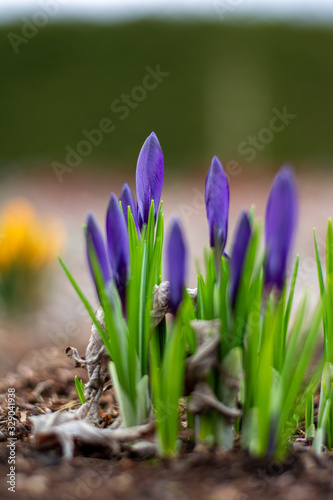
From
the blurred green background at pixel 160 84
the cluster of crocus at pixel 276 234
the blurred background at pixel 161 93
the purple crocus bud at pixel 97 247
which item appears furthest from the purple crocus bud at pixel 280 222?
the blurred green background at pixel 160 84

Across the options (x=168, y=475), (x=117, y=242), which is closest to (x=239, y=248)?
(x=117, y=242)

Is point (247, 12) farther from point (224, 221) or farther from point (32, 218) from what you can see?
point (224, 221)

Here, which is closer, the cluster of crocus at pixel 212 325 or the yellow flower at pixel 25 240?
the cluster of crocus at pixel 212 325

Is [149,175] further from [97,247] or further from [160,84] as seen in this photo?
[160,84]

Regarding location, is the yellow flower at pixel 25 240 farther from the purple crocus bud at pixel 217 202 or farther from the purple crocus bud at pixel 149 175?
the purple crocus bud at pixel 217 202

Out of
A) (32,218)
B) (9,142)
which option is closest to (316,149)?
(9,142)
